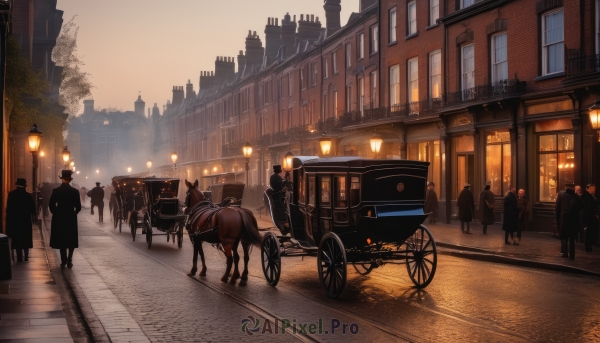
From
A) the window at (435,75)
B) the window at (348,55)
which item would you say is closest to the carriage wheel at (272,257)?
the window at (435,75)

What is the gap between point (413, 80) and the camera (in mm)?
34031

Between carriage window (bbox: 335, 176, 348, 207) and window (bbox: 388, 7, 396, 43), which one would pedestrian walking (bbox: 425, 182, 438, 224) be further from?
carriage window (bbox: 335, 176, 348, 207)

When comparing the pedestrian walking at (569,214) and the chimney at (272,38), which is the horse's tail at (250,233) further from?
the chimney at (272,38)

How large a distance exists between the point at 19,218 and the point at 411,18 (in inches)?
892

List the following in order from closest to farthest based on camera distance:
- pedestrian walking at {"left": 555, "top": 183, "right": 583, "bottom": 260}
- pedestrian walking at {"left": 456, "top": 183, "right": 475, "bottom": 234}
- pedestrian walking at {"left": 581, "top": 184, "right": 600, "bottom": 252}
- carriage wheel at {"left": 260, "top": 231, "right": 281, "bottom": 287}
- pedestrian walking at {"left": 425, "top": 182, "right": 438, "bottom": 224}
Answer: carriage wheel at {"left": 260, "top": 231, "right": 281, "bottom": 287} → pedestrian walking at {"left": 555, "top": 183, "right": 583, "bottom": 260} → pedestrian walking at {"left": 581, "top": 184, "right": 600, "bottom": 252} → pedestrian walking at {"left": 456, "top": 183, "right": 475, "bottom": 234} → pedestrian walking at {"left": 425, "top": 182, "right": 438, "bottom": 224}

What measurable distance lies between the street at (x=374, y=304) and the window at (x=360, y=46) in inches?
1039

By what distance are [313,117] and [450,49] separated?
20.2 m

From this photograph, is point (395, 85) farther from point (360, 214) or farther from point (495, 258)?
point (360, 214)

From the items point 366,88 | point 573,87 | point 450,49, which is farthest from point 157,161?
point 573,87

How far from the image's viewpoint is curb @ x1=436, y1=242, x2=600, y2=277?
15.1 m

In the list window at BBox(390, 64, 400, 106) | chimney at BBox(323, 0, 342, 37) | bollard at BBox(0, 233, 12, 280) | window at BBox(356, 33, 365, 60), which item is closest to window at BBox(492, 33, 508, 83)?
window at BBox(390, 64, 400, 106)

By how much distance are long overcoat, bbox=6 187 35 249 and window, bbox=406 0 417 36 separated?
21.8 meters

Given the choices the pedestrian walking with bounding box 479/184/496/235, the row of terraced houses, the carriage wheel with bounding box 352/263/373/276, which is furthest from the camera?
the pedestrian walking with bounding box 479/184/496/235

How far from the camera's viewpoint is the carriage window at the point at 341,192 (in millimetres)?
11766
